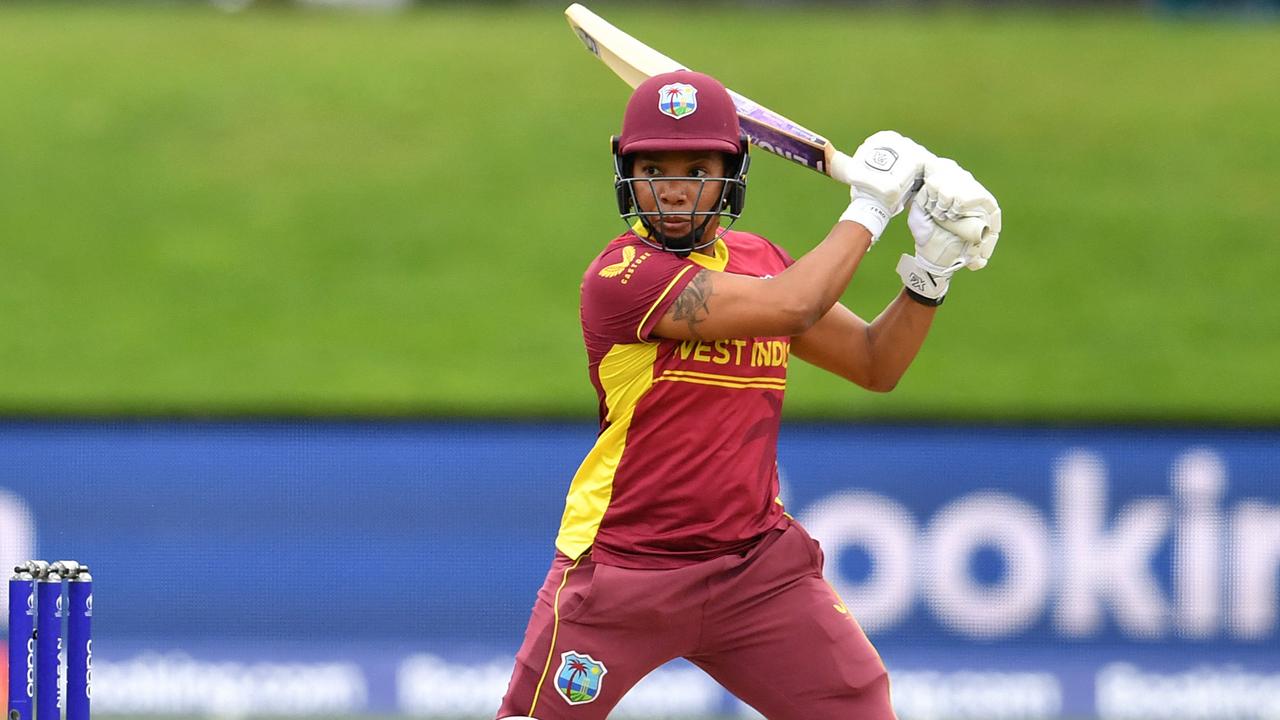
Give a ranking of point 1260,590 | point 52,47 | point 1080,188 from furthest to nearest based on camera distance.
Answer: point 52,47 < point 1080,188 < point 1260,590

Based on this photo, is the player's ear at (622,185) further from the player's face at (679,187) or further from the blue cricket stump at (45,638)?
the blue cricket stump at (45,638)

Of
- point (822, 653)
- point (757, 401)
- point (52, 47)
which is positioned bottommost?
point (822, 653)

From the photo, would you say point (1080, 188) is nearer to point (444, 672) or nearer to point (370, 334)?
point (370, 334)

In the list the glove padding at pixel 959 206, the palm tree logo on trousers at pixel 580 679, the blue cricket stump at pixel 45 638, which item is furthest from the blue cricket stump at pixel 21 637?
the glove padding at pixel 959 206

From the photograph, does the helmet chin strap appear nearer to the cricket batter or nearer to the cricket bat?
the cricket batter

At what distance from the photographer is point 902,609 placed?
809 centimetres

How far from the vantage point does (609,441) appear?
4.07 m

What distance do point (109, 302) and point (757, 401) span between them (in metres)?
10.2

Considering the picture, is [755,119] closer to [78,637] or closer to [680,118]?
[680,118]

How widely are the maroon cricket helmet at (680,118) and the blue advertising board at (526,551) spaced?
14.0 ft

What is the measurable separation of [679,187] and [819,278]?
0.37 metres

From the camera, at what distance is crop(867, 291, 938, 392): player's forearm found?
441 cm

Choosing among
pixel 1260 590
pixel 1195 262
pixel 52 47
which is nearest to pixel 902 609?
pixel 1260 590

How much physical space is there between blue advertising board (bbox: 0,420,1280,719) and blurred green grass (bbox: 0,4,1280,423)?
71 cm
